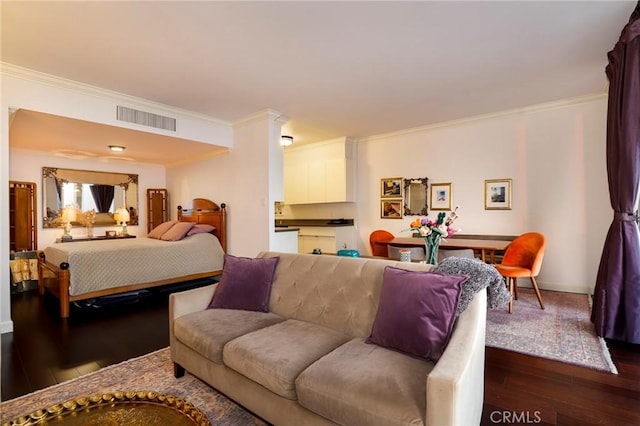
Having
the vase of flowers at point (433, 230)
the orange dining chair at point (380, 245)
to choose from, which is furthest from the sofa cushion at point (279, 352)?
the orange dining chair at point (380, 245)

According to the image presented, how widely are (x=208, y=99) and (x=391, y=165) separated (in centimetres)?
344

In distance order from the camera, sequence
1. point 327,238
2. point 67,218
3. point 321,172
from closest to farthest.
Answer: point 67,218
point 327,238
point 321,172

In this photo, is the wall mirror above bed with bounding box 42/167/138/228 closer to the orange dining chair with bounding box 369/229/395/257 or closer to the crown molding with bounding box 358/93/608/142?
the orange dining chair with bounding box 369/229/395/257

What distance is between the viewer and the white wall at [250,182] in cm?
468

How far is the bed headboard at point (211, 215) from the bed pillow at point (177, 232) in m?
0.39

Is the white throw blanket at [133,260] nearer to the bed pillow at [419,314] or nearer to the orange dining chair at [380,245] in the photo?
the orange dining chair at [380,245]

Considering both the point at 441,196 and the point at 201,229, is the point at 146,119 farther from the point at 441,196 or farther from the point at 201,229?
the point at 441,196

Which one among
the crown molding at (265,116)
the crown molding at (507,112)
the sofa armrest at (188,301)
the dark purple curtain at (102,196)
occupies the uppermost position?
the crown molding at (507,112)

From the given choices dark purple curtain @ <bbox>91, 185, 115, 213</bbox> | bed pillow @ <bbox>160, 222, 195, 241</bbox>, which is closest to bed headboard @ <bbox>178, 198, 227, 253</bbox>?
bed pillow @ <bbox>160, 222, 195, 241</bbox>

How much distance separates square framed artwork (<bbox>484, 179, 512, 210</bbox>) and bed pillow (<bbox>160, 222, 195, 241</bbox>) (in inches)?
186

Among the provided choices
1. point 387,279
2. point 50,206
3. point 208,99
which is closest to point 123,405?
point 387,279

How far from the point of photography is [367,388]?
→ 52.1 inches

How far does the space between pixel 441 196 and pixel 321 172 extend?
7.88 ft

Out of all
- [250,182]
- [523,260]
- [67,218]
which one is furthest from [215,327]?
[67,218]
